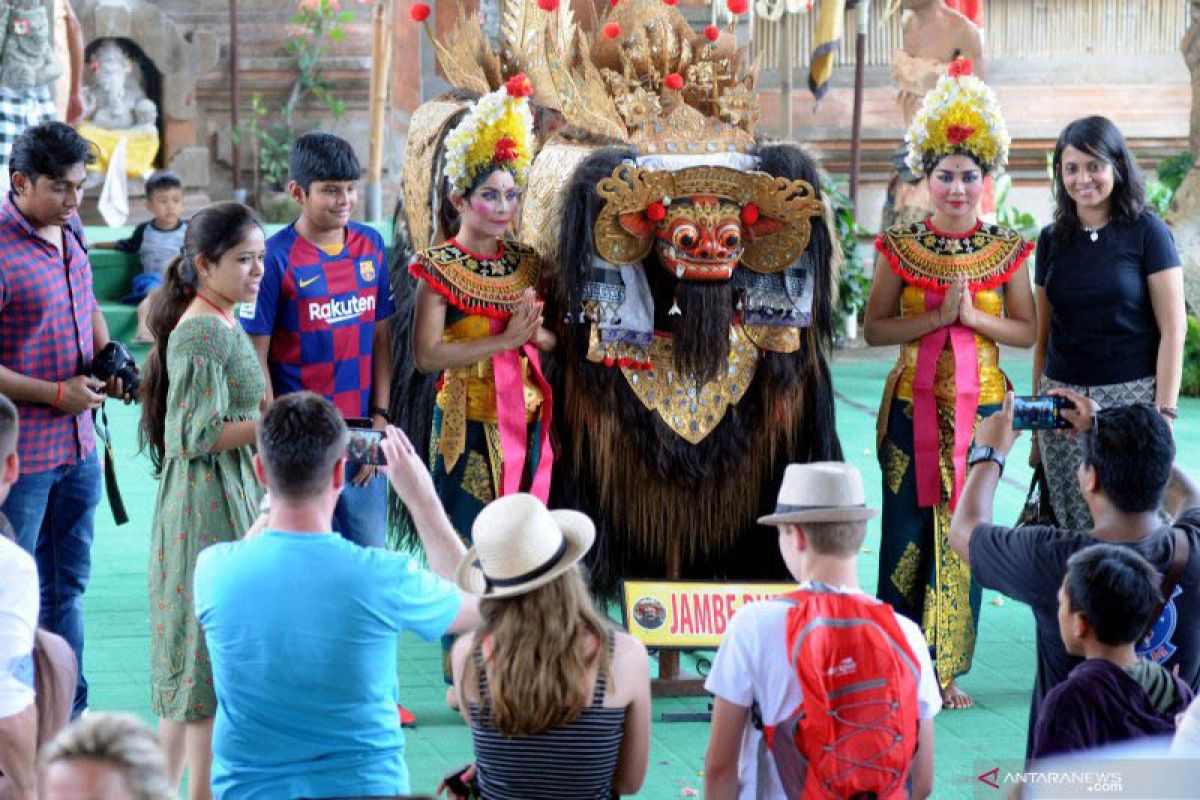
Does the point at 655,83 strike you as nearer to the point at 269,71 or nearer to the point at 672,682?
the point at 672,682

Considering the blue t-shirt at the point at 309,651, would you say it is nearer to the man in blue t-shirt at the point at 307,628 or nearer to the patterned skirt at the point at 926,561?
the man in blue t-shirt at the point at 307,628

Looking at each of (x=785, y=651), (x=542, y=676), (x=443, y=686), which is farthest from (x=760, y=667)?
(x=443, y=686)

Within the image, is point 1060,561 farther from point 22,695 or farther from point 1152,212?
point 1152,212

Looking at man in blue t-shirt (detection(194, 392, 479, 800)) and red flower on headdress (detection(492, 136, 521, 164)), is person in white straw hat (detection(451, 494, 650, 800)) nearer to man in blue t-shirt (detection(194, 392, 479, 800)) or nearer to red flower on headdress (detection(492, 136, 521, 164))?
man in blue t-shirt (detection(194, 392, 479, 800))

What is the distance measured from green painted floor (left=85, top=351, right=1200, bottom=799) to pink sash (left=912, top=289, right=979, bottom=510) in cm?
60

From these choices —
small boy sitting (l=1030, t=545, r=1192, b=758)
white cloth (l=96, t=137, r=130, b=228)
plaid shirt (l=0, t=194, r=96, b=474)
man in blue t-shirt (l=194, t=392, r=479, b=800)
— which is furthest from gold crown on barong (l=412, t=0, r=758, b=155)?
white cloth (l=96, t=137, r=130, b=228)

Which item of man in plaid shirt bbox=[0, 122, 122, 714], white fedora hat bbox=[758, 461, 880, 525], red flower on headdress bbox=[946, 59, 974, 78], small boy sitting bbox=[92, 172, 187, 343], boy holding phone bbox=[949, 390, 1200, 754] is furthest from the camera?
small boy sitting bbox=[92, 172, 187, 343]

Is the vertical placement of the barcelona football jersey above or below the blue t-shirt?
above

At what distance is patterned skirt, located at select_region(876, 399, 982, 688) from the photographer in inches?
182

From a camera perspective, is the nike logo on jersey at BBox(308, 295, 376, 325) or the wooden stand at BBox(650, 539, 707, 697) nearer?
the nike logo on jersey at BBox(308, 295, 376, 325)

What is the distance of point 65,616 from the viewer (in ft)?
13.6

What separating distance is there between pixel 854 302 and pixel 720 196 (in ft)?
16.0

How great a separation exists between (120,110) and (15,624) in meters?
12.0

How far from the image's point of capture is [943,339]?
4.59 metres
